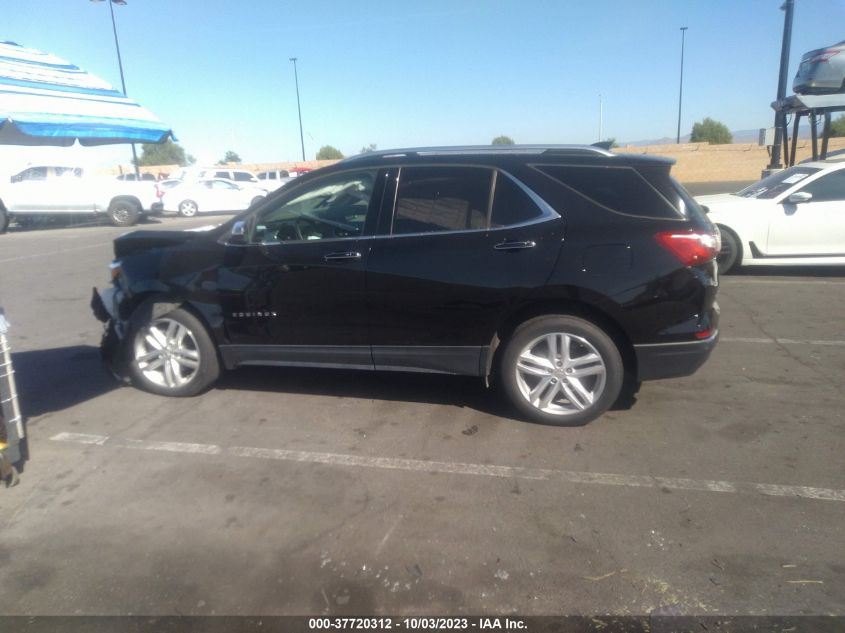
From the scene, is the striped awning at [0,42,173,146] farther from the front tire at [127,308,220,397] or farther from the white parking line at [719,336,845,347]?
the white parking line at [719,336,845,347]

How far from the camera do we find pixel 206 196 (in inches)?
956

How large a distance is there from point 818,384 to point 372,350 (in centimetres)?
340

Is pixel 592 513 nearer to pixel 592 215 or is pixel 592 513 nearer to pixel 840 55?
pixel 592 215

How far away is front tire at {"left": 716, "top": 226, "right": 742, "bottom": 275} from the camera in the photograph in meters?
8.90

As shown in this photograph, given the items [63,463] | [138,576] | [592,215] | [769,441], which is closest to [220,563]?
[138,576]

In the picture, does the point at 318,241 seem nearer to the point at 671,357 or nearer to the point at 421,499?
the point at 421,499

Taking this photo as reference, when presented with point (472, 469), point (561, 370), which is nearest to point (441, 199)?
point (561, 370)

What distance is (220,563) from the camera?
2.93 meters

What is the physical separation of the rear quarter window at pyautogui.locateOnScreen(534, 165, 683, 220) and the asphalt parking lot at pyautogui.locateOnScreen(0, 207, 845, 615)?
1.41 m

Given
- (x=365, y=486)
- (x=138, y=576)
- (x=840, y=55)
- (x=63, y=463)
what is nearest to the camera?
(x=138, y=576)

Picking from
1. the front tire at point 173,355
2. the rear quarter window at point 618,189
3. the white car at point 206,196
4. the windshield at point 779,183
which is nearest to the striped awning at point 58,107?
the front tire at point 173,355

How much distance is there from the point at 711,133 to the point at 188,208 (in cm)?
5248

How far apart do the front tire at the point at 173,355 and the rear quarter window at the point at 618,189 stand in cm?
280

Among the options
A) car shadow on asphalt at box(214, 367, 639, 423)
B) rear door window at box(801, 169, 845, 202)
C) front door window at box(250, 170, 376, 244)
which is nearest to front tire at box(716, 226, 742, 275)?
rear door window at box(801, 169, 845, 202)
